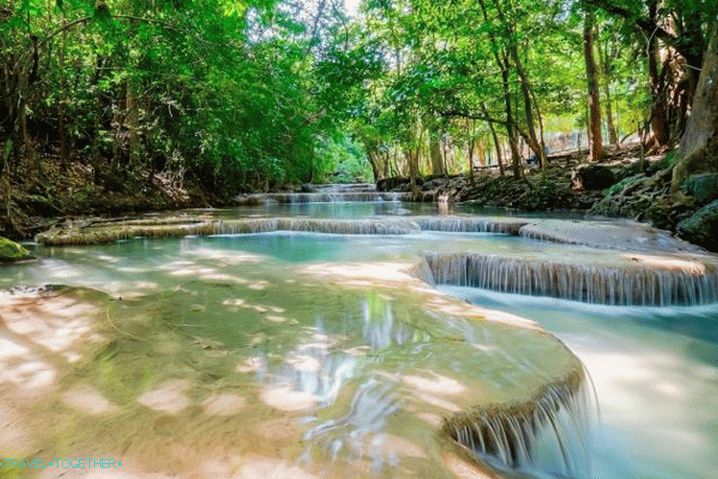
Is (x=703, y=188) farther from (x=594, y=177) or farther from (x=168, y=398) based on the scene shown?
(x=168, y=398)

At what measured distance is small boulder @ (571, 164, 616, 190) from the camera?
1475 centimetres

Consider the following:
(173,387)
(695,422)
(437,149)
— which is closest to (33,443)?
(173,387)

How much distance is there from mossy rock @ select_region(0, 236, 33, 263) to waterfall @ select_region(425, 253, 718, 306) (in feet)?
24.1

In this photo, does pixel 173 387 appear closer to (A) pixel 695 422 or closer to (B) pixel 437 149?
(A) pixel 695 422

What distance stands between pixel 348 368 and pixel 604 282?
4713mm

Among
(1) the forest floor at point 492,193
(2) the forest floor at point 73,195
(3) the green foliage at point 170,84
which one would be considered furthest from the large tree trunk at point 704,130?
(2) the forest floor at point 73,195

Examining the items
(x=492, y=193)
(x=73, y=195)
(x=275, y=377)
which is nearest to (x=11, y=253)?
(x=275, y=377)

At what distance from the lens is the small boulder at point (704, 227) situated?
7645 mm

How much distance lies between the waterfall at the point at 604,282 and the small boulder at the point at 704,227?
1899mm

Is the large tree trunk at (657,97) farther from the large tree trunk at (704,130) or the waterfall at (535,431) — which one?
the waterfall at (535,431)

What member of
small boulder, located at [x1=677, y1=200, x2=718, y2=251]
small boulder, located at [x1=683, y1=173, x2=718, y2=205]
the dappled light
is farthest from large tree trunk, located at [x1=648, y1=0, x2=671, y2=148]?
the dappled light

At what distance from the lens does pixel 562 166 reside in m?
18.8

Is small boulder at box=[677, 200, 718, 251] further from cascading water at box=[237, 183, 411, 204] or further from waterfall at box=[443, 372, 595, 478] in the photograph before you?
cascading water at box=[237, 183, 411, 204]

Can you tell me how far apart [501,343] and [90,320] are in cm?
333
